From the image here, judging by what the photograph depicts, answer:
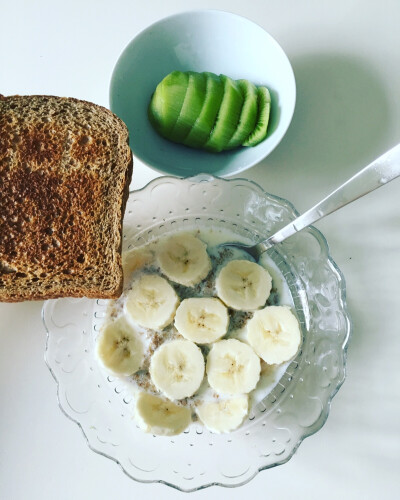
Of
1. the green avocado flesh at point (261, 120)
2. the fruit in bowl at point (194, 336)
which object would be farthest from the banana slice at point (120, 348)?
the green avocado flesh at point (261, 120)

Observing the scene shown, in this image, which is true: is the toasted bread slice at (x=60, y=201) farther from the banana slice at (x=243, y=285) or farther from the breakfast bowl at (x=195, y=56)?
the banana slice at (x=243, y=285)

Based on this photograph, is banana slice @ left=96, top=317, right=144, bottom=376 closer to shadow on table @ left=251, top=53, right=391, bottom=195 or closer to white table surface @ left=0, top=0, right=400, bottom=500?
white table surface @ left=0, top=0, right=400, bottom=500

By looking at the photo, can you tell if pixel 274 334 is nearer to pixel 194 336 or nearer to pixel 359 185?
pixel 194 336

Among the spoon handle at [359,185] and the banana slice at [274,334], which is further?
the banana slice at [274,334]

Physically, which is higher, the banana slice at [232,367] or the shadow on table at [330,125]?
the shadow on table at [330,125]

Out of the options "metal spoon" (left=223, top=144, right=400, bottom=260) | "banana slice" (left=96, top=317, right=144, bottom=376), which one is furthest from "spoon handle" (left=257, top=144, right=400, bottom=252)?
"banana slice" (left=96, top=317, right=144, bottom=376)

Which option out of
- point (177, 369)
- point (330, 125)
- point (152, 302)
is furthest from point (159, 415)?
point (330, 125)

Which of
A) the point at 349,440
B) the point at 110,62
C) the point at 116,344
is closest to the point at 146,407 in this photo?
the point at 116,344

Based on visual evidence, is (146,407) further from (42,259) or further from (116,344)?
(42,259)
